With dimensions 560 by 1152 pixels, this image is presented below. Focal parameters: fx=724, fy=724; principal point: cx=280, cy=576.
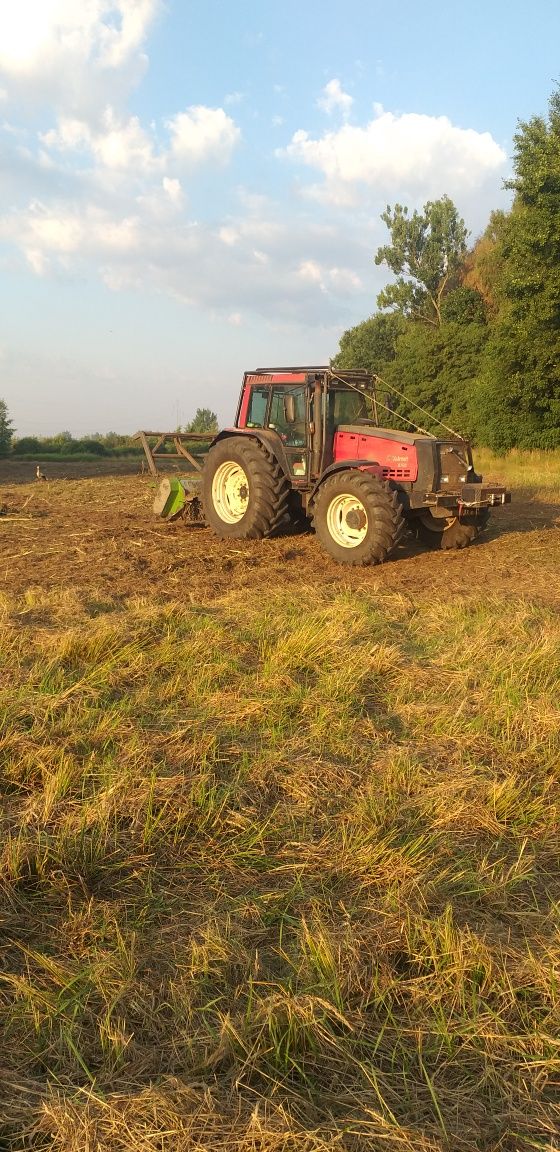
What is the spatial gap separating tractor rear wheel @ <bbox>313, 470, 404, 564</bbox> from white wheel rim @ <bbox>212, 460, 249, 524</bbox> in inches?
68.8

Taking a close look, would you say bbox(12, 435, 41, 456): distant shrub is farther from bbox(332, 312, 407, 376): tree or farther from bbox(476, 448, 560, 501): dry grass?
bbox(332, 312, 407, 376): tree

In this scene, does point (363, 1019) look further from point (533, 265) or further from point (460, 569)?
point (533, 265)

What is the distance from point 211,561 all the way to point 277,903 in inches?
230

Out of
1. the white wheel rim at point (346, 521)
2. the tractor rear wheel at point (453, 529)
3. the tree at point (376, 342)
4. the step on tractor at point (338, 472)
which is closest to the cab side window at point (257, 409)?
the step on tractor at point (338, 472)

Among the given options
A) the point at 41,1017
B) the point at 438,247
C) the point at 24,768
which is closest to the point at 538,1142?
the point at 41,1017

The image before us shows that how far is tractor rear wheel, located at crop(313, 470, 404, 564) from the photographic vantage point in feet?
24.3

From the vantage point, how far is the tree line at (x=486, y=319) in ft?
66.8

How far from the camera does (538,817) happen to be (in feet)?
9.08

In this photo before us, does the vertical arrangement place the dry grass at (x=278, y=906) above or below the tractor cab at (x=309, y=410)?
below

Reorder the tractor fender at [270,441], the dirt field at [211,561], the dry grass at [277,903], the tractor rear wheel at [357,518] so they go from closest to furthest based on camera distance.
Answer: the dry grass at [277,903]
the dirt field at [211,561]
the tractor rear wheel at [357,518]
the tractor fender at [270,441]

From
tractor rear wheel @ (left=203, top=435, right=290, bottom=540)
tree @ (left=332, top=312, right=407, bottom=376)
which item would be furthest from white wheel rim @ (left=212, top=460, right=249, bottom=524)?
tree @ (left=332, top=312, right=407, bottom=376)

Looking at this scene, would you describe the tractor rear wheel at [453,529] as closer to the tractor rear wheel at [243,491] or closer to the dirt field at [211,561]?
the dirt field at [211,561]

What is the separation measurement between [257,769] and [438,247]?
1940 inches

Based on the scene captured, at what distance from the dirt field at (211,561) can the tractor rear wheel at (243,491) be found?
0.26m
